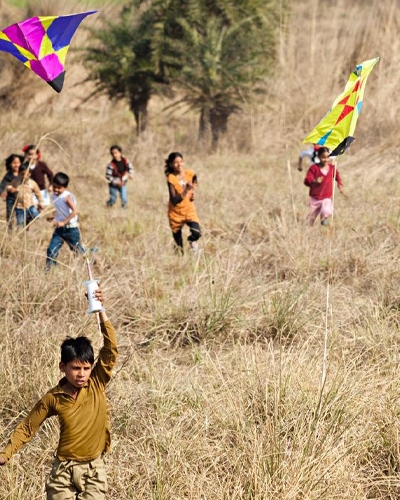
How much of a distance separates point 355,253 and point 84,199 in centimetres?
585

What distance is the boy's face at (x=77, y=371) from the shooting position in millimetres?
2961

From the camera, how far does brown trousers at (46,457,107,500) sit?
2.97 m

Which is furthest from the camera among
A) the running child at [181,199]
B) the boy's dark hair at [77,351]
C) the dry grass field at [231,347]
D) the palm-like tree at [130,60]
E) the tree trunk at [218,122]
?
the tree trunk at [218,122]

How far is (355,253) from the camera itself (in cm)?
661

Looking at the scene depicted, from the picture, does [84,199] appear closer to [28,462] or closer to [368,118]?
[368,118]

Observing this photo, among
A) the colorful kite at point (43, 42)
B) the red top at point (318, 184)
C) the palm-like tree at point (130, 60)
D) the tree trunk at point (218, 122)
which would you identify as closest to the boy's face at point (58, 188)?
the colorful kite at point (43, 42)

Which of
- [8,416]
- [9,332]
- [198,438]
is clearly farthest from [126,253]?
[198,438]

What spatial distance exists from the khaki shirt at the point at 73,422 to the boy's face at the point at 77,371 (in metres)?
0.07

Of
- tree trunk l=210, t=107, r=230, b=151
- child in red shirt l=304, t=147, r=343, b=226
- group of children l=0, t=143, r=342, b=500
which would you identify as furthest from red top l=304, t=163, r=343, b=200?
tree trunk l=210, t=107, r=230, b=151

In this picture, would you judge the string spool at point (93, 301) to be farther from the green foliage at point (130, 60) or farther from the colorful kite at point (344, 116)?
the green foliage at point (130, 60)

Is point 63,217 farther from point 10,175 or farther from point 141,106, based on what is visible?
point 141,106

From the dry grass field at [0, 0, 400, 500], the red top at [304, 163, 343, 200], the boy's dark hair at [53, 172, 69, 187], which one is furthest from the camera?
the red top at [304, 163, 343, 200]

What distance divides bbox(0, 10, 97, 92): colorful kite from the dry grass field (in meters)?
0.48

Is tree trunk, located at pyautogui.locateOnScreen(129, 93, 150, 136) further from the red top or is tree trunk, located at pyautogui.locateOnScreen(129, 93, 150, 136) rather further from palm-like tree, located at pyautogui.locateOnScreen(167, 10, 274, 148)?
the red top
